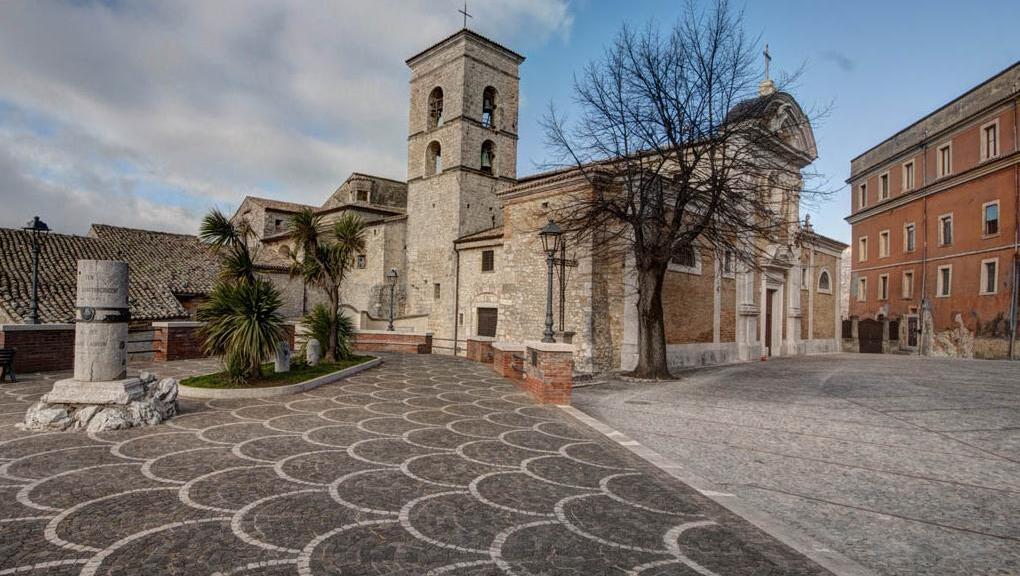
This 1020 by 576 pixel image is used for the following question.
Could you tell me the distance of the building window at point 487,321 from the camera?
23875 mm

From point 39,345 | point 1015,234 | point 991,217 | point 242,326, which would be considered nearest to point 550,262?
point 242,326

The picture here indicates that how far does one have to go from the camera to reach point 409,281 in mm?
29922

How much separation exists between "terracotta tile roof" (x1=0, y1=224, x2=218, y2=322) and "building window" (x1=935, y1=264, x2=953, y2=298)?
38.3 meters

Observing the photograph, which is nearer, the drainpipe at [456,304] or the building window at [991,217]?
the building window at [991,217]

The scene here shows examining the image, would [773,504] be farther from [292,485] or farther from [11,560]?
[11,560]

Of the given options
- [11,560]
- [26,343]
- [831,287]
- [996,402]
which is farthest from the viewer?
[831,287]

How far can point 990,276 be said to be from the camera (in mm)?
25469

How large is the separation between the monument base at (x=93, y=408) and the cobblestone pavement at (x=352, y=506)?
0.28m

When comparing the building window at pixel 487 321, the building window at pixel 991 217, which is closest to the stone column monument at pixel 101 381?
the building window at pixel 487 321

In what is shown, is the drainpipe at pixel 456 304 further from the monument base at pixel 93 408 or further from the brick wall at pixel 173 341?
the monument base at pixel 93 408

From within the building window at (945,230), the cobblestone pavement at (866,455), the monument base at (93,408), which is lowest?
the cobblestone pavement at (866,455)

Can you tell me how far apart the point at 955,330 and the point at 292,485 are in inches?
1329

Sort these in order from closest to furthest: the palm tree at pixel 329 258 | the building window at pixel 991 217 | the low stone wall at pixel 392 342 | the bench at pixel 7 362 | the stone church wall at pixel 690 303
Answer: the bench at pixel 7 362 → the palm tree at pixel 329 258 → the stone church wall at pixel 690 303 → the low stone wall at pixel 392 342 → the building window at pixel 991 217

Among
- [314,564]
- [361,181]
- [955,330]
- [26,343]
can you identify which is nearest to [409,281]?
[361,181]
